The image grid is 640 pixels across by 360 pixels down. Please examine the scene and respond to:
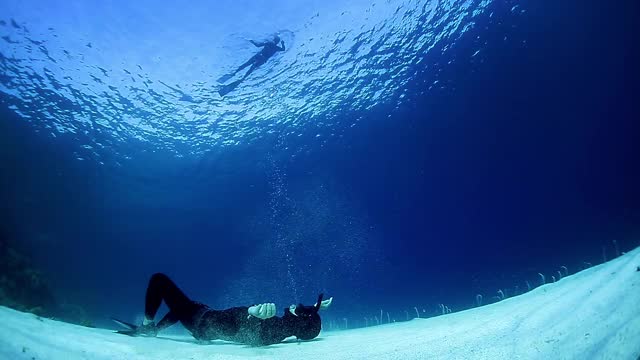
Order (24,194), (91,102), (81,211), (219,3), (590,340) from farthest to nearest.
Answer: (81,211) < (24,194) < (91,102) < (219,3) < (590,340)

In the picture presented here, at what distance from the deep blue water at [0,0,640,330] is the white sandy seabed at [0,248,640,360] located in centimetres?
1589

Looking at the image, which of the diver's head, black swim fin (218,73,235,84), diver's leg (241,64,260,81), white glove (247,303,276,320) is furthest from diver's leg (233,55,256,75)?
white glove (247,303,276,320)

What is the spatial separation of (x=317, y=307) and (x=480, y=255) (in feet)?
201

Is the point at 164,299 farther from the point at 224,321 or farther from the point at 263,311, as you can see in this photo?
the point at 263,311

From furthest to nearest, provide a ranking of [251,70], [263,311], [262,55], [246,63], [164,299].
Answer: [251,70] < [246,63] < [262,55] < [164,299] < [263,311]

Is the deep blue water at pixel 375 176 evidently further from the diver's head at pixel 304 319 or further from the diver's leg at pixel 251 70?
the diver's head at pixel 304 319

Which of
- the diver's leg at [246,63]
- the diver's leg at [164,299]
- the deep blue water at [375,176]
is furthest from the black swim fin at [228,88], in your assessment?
the diver's leg at [164,299]

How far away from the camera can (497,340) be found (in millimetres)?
2998

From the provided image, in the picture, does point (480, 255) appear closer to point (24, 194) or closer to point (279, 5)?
point (279, 5)

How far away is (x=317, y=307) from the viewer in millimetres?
4766

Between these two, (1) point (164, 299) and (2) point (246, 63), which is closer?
(1) point (164, 299)

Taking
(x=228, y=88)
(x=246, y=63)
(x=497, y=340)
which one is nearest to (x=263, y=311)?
(x=497, y=340)

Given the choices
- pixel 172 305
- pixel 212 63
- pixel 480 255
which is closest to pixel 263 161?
pixel 212 63

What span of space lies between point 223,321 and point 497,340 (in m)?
3.69
